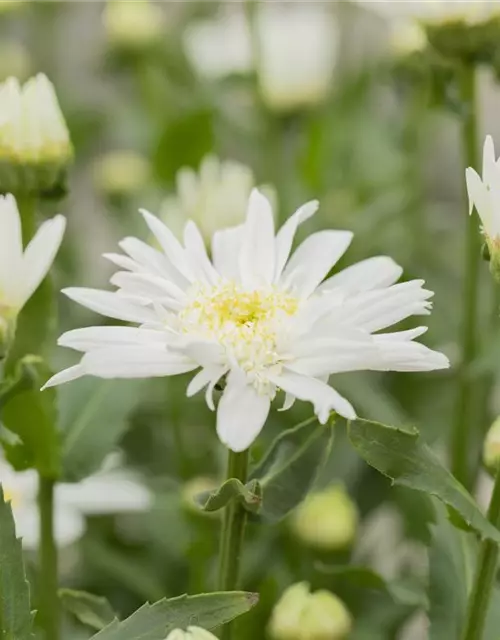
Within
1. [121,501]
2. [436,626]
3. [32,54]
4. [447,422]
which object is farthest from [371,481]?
[32,54]

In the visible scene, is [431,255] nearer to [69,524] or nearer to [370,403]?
[370,403]

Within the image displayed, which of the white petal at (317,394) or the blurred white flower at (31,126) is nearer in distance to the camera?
the white petal at (317,394)

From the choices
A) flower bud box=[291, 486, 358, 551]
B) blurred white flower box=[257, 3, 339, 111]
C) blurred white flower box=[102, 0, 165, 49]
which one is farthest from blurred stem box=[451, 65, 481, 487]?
blurred white flower box=[102, 0, 165, 49]

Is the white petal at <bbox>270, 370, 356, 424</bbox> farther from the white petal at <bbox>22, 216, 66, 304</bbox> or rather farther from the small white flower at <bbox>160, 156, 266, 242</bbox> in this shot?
the small white flower at <bbox>160, 156, 266, 242</bbox>

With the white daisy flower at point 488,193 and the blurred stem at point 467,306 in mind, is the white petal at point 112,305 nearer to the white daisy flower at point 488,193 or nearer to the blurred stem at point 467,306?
the white daisy flower at point 488,193

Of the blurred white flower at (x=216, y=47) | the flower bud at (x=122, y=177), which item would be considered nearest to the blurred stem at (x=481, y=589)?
the flower bud at (x=122, y=177)
